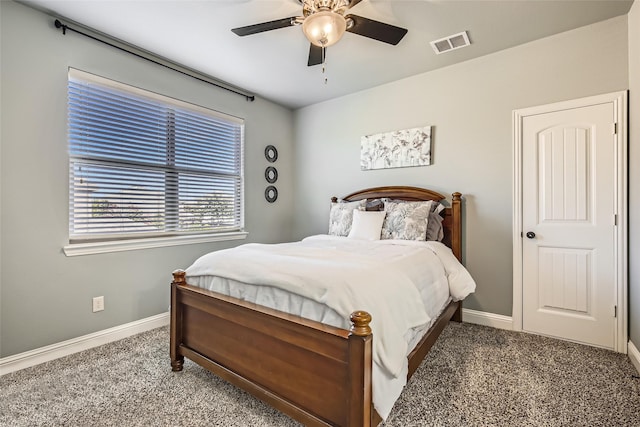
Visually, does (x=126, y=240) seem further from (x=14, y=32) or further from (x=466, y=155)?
(x=466, y=155)

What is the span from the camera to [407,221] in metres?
2.89

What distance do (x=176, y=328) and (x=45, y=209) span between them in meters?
1.40

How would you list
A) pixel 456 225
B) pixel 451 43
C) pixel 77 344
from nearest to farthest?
pixel 77 344 < pixel 451 43 < pixel 456 225

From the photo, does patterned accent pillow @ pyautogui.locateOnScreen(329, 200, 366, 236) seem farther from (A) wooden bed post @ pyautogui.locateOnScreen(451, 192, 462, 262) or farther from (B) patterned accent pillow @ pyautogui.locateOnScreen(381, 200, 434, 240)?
(A) wooden bed post @ pyautogui.locateOnScreen(451, 192, 462, 262)

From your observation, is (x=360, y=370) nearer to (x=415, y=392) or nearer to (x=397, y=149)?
(x=415, y=392)

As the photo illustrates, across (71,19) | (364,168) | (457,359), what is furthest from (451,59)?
(71,19)

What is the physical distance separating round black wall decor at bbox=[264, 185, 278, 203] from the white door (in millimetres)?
2933

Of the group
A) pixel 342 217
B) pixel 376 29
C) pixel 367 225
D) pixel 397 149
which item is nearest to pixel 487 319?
pixel 367 225

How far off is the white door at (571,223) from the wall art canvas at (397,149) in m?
0.91

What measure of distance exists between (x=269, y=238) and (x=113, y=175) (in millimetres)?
2015

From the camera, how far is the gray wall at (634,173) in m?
2.13

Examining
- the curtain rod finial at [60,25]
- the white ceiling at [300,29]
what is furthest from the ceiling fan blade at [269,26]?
the curtain rod finial at [60,25]

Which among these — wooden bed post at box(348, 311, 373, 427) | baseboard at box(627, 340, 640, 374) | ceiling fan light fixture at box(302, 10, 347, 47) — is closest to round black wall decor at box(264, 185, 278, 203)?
ceiling fan light fixture at box(302, 10, 347, 47)

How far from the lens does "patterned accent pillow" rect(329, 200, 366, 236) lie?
3297mm
